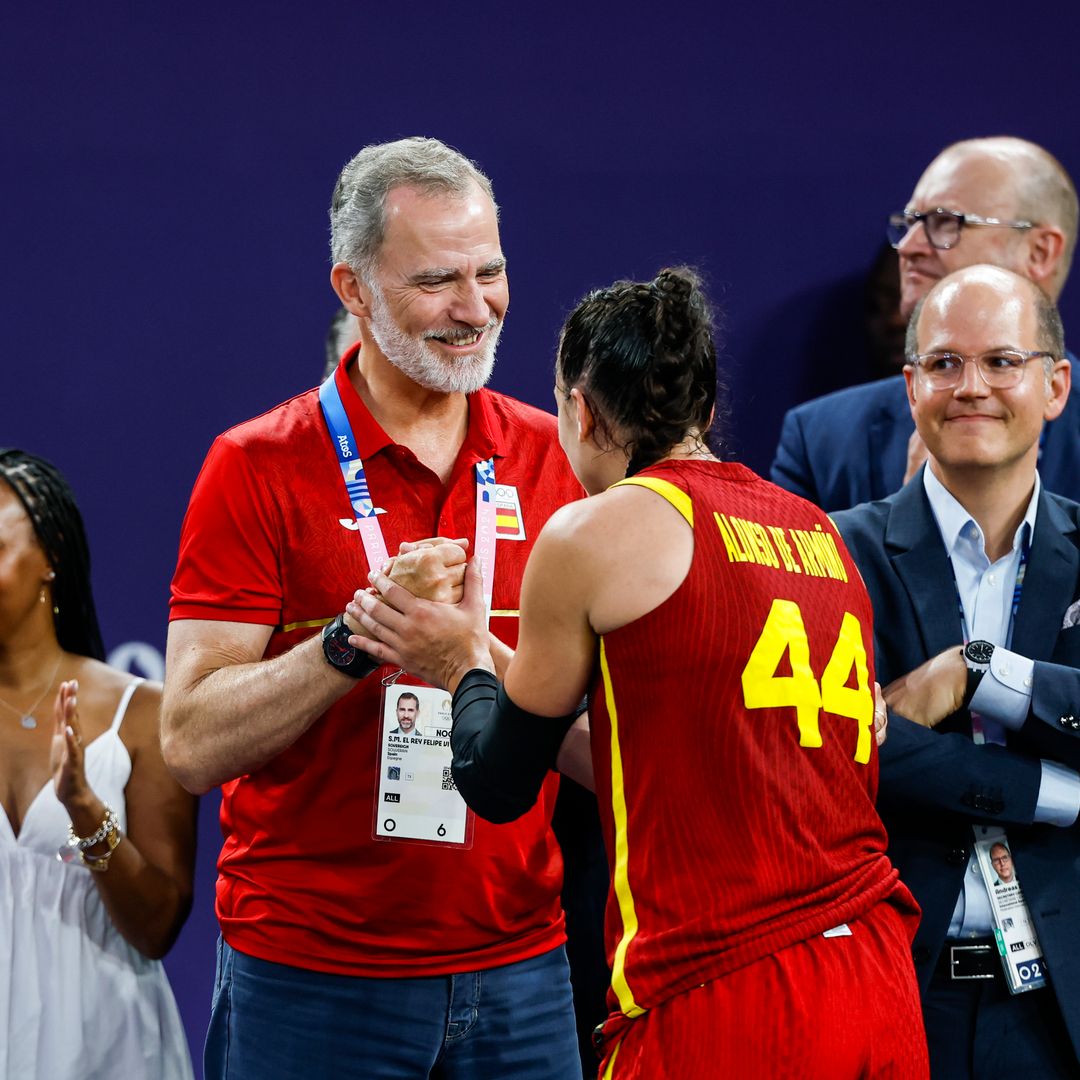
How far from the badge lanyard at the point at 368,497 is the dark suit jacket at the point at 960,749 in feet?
2.08

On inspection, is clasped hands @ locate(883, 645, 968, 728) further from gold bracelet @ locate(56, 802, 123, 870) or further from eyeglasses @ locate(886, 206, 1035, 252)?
eyeglasses @ locate(886, 206, 1035, 252)

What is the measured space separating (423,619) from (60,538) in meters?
1.35

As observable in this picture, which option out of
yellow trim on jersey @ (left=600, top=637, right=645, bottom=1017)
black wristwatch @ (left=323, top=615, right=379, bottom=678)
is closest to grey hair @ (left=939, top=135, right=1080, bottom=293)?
black wristwatch @ (left=323, top=615, right=379, bottom=678)

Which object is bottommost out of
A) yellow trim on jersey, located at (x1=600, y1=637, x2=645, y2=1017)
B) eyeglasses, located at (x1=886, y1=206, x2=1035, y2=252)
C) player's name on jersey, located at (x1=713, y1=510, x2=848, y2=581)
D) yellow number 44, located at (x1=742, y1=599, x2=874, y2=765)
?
yellow trim on jersey, located at (x1=600, y1=637, x2=645, y2=1017)

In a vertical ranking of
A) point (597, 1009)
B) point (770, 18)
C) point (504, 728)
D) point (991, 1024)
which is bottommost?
point (597, 1009)

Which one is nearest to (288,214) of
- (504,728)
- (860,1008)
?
(504,728)

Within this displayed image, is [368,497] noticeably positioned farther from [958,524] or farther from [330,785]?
[958,524]

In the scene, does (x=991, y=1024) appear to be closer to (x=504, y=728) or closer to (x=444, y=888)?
(x=444, y=888)

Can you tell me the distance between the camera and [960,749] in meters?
2.39

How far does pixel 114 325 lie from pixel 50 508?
0.83 meters

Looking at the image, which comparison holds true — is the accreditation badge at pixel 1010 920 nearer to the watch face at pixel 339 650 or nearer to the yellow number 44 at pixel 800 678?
the yellow number 44 at pixel 800 678

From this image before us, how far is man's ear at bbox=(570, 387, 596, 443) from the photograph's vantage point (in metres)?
1.91

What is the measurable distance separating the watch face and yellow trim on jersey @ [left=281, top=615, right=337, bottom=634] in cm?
16

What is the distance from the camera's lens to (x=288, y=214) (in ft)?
12.8
